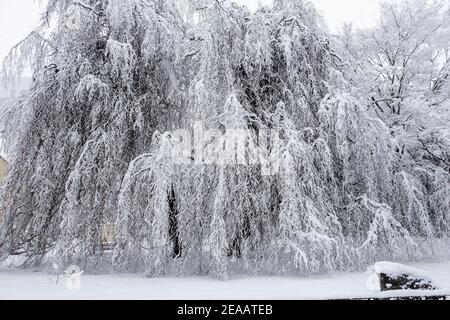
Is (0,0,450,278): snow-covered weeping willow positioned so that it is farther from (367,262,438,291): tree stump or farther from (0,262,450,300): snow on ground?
(367,262,438,291): tree stump

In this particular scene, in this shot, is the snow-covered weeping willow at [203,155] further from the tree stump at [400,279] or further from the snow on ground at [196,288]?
the tree stump at [400,279]

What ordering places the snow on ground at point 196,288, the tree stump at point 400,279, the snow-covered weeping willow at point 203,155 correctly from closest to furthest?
the snow on ground at point 196,288, the tree stump at point 400,279, the snow-covered weeping willow at point 203,155

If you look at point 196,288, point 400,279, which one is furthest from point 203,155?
point 400,279

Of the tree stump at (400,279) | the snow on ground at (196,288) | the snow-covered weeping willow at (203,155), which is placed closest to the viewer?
the snow on ground at (196,288)

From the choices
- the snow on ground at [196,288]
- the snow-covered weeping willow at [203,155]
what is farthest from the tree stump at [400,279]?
the snow-covered weeping willow at [203,155]

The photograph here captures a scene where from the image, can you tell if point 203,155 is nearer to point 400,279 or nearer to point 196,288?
point 196,288

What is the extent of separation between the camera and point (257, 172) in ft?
23.1

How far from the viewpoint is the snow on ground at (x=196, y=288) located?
523cm

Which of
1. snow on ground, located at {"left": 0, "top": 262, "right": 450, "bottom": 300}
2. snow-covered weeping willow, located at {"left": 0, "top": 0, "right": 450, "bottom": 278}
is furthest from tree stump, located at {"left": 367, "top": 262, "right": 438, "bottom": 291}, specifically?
snow-covered weeping willow, located at {"left": 0, "top": 0, "right": 450, "bottom": 278}

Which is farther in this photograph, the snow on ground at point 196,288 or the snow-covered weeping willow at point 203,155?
the snow-covered weeping willow at point 203,155

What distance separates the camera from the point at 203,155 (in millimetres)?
6973

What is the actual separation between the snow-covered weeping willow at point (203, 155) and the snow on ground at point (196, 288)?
30 cm

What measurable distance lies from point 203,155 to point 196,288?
2193 mm
